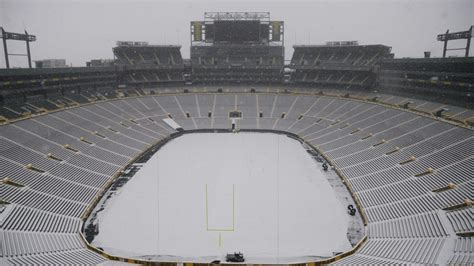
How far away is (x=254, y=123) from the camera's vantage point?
173 feet

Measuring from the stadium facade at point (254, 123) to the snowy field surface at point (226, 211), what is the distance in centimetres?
218

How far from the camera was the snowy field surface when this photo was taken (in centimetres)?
1961

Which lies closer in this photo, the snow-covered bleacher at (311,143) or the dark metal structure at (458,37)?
the snow-covered bleacher at (311,143)

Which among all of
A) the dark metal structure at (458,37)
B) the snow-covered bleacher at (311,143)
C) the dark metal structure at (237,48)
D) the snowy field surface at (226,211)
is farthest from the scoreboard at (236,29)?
the snowy field surface at (226,211)

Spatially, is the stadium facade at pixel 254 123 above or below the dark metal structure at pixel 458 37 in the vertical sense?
below

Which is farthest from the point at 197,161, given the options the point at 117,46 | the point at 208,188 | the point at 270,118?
the point at 117,46

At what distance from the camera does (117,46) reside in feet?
214

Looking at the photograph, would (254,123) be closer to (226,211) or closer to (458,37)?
(226,211)

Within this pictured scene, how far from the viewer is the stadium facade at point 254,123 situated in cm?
1928

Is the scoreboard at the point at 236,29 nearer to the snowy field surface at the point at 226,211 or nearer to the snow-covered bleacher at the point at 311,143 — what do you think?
the snow-covered bleacher at the point at 311,143

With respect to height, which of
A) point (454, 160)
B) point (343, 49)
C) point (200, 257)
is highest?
point (343, 49)

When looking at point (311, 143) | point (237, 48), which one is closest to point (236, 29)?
point (237, 48)

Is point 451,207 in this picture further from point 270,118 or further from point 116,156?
point 270,118

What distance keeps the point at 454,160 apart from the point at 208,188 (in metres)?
21.3
